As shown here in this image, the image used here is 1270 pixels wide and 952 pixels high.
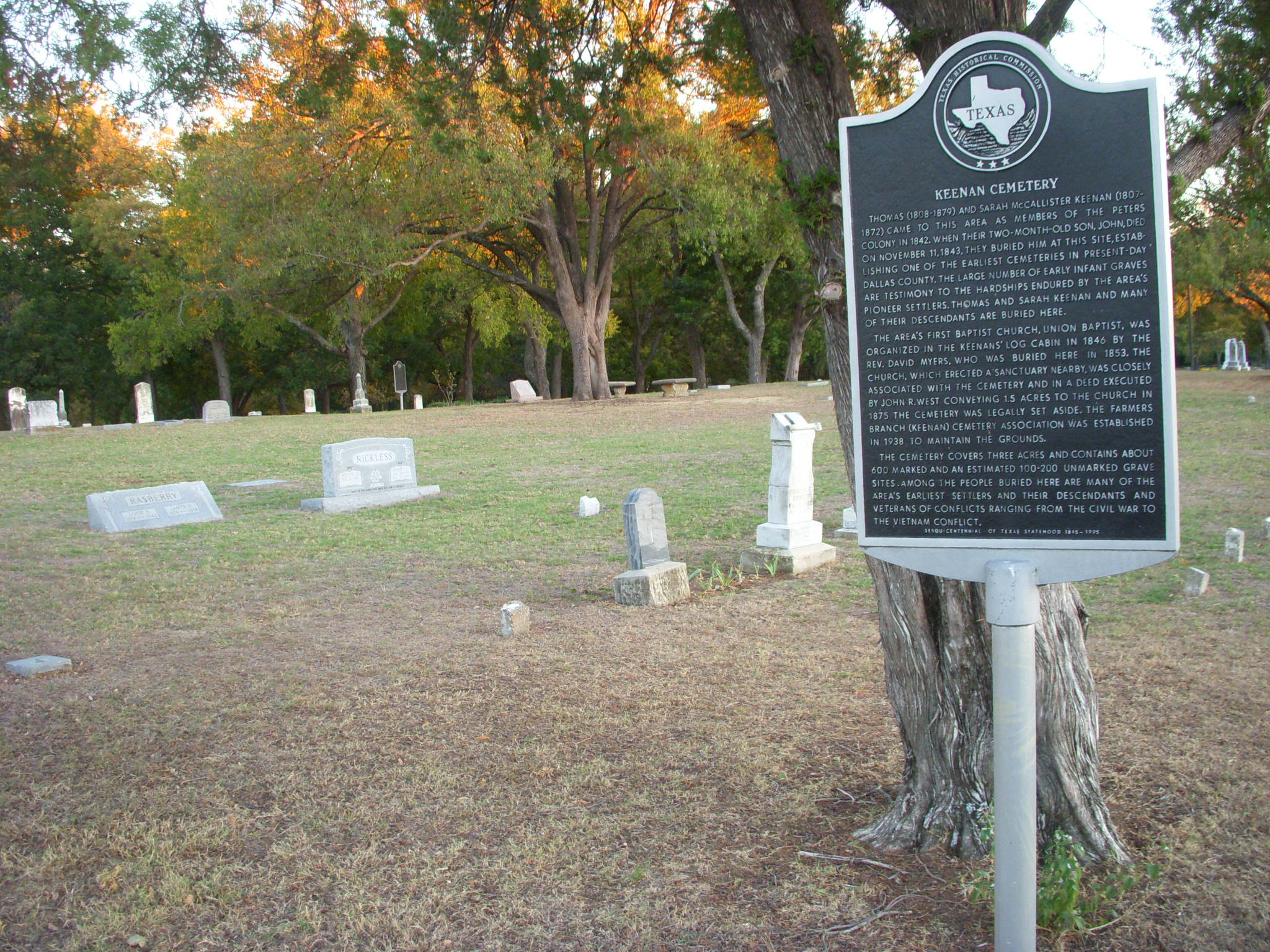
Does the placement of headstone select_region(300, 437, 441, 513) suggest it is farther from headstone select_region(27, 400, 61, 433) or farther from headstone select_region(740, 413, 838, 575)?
headstone select_region(27, 400, 61, 433)

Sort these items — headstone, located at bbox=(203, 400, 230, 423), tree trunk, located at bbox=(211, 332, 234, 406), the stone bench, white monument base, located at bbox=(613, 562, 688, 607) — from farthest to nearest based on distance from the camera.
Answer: tree trunk, located at bbox=(211, 332, 234, 406) → the stone bench → headstone, located at bbox=(203, 400, 230, 423) → white monument base, located at bbox=(613, 562, 688, 607)

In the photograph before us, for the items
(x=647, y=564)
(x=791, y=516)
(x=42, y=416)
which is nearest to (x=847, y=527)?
(x=791, y=516)

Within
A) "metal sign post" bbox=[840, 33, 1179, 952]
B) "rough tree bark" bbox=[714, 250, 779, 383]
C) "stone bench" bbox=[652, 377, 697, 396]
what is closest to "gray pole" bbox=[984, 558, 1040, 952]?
"metal sign post" bbox=[840, 33, 1179, 952]

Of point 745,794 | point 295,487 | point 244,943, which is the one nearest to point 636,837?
point 745,794

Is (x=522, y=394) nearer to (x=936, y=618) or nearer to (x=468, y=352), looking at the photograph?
(x=468, y=352)

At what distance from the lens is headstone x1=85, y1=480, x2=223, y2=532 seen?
1171 cm

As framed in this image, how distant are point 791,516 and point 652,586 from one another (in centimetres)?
184

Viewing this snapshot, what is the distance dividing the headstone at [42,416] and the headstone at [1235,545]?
27224mm

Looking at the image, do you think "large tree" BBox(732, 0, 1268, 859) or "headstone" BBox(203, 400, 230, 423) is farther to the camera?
"headstone" BBox(203, 400, 230, 423)

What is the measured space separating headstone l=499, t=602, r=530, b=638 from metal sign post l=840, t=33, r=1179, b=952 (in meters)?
4.30

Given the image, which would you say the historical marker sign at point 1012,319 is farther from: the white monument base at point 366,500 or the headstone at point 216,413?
the headstone at point 216,413

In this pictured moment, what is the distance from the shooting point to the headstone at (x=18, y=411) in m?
26.1

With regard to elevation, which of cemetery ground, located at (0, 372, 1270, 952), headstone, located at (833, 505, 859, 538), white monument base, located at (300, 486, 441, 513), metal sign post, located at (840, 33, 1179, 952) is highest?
metal sign post, located at (840, 33, 1179, 952)

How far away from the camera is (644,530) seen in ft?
25.9
